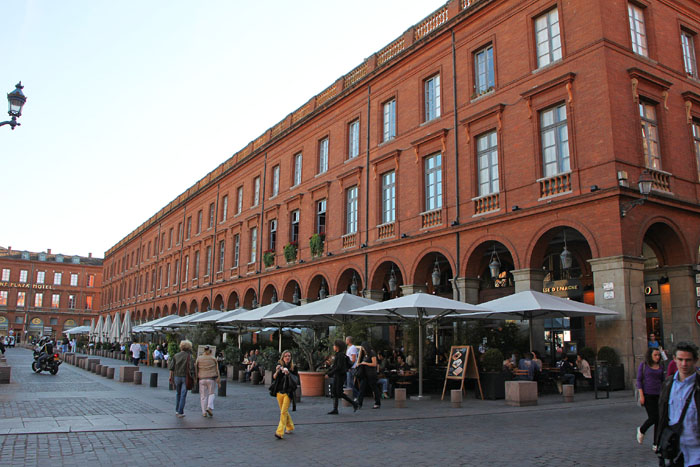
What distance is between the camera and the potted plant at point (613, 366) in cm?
1457

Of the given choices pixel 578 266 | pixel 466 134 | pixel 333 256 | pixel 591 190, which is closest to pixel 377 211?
pixel 333 256

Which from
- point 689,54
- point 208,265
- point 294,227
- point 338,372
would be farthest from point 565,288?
point 208,265

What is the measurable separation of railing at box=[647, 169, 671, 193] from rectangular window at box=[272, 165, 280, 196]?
21.2 metres

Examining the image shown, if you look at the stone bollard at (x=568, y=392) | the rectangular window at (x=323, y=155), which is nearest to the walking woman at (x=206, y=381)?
the stone bollard at (x=568, y=392)

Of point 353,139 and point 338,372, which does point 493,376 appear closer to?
point 338,372

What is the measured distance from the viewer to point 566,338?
20.0 metres

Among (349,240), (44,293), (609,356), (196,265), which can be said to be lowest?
(609,356)

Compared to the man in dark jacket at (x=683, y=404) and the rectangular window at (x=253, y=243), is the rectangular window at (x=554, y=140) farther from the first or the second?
the rectangular window at (x=253, y=243)

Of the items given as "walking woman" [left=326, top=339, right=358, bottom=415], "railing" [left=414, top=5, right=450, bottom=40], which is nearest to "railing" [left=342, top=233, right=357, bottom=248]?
"railing" [left=414, top=5, right=450, bottom=40]

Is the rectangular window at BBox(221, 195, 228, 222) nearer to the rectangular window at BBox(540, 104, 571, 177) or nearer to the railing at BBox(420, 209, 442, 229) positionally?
the railing at BBox(420, 209, 442, 229)

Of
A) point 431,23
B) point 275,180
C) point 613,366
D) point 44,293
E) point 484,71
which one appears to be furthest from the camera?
point 44,293

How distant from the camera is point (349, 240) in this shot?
2598 cm

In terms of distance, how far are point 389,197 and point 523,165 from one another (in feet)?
23.3

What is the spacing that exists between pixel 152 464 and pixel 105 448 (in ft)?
4.28
